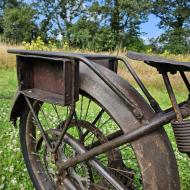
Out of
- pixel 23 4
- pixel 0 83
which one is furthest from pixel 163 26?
pixel 0 83

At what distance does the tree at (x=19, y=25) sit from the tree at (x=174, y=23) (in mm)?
14217

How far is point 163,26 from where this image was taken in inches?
1682

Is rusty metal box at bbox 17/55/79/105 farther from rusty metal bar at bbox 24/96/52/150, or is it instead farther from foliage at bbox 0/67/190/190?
foliage at bbox 0/67/190/190

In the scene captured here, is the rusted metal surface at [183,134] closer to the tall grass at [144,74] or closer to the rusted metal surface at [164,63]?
the rusted metal surface at [164,63]

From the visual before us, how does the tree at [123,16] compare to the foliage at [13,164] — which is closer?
the foliage at [13,164]

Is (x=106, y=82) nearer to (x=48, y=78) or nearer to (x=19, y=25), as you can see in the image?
(x=48, y=78)

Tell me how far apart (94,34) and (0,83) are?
3002 centimetres

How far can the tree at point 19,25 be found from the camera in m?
46.7

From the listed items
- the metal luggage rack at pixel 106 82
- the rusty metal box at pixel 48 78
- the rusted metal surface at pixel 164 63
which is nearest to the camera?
the rusted metal surface at pixel 164 63

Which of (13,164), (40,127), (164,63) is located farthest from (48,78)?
(13,164)

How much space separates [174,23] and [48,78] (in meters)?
40.9

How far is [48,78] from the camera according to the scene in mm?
2662

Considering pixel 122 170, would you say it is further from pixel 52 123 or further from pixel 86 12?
pixel 86 12

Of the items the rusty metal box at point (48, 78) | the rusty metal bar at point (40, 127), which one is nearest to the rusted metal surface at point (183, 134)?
the rusty metal box at point (48, 78)
